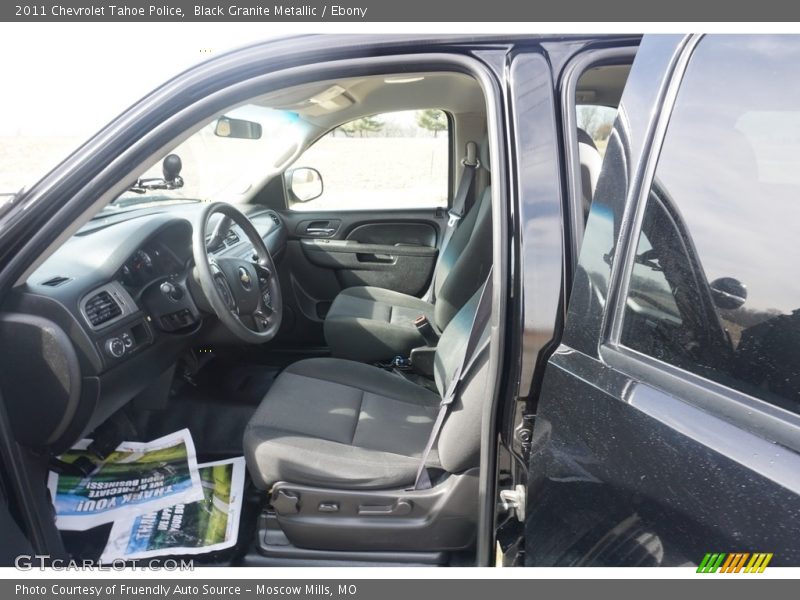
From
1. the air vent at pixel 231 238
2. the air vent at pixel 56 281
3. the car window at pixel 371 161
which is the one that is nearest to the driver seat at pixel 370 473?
the air vent at pixel 56 281

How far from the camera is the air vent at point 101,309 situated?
1.57 metres

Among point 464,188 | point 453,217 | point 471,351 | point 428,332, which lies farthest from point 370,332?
point 471,351

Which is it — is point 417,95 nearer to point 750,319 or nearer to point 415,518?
point 415,518

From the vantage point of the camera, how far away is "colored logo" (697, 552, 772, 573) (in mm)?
719

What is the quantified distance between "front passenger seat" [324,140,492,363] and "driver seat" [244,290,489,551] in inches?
22.9

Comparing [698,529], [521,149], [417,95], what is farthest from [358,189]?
[698,529]

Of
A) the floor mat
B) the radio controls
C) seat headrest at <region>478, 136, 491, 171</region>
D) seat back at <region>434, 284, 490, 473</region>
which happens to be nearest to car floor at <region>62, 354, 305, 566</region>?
the floor mat

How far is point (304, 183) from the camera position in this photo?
3.40 metres

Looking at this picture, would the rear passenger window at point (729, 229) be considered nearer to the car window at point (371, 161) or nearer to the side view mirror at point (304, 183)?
the car window at point (371, 161)

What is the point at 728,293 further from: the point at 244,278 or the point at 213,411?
the point at 213,411

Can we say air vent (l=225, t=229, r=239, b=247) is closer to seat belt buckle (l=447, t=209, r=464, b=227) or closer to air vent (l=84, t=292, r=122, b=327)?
air vent (l=84, t=292, r=122, b=327)

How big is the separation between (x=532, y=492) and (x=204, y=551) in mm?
1064

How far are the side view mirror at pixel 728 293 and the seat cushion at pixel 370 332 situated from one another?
186 centimetres

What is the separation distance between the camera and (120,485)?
1.76 meters
